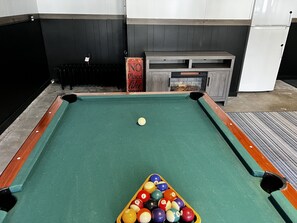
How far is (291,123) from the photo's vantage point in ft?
11.0

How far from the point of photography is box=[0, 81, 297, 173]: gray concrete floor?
2822 mm

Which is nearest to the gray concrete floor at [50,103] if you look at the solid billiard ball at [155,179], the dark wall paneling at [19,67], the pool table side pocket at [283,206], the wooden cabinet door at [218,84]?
the dark wall paneling at [19,67]

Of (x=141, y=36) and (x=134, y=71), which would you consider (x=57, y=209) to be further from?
(x=141, y=36)

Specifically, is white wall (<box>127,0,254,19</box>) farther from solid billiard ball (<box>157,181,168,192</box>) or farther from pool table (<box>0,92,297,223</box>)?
solid billiard ball (<box>157,181,168,192</box>)

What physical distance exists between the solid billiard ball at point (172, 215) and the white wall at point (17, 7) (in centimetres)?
346

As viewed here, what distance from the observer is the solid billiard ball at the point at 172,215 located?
2.98 feet

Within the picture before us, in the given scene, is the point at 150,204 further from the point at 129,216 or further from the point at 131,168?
the point at 131,168

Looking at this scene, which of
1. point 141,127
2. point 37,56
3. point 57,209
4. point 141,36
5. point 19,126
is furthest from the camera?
point 37,56

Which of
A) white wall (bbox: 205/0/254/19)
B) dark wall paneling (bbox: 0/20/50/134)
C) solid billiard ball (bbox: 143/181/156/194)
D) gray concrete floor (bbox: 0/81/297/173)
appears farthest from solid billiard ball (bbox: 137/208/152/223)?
white wall (bbox: 205/0/254/19)

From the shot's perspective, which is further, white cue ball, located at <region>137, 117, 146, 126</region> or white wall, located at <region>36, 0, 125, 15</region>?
white wall, located at <region>36, 0, 125, 15</region>

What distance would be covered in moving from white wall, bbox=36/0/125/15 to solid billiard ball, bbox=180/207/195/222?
4176mm

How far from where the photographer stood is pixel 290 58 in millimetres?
5082

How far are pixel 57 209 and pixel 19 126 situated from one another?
2.57 metres

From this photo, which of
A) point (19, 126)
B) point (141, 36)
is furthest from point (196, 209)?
point (141, 36)
